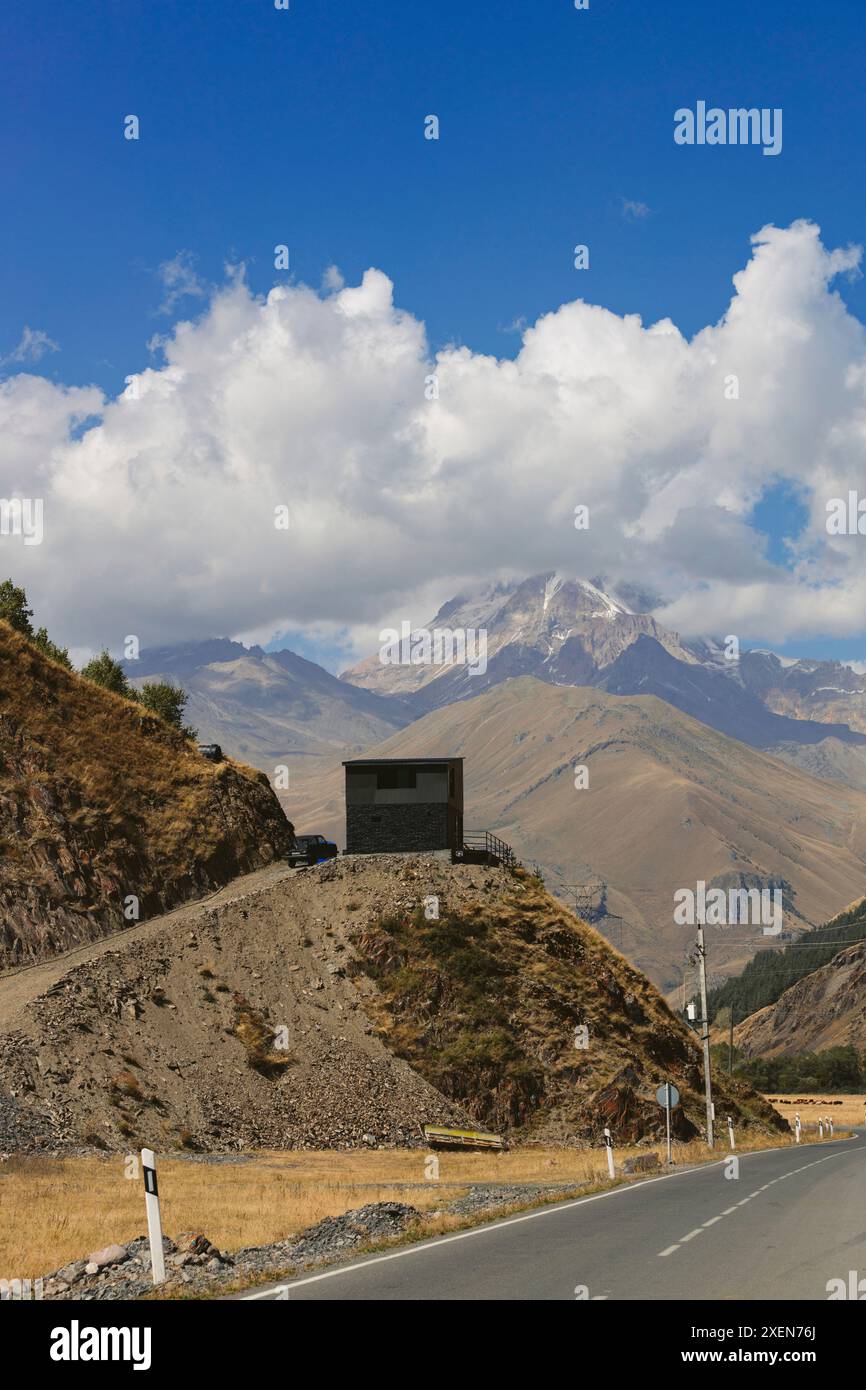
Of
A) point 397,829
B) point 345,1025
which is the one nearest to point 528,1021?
point 345,1025

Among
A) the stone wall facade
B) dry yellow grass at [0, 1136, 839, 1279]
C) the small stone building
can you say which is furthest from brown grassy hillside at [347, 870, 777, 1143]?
the small stone building

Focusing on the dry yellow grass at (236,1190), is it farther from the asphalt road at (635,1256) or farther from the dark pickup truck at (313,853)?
the dark pickup truck at (313,853)

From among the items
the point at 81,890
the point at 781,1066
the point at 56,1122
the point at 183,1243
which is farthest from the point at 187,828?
the point at 781,1066

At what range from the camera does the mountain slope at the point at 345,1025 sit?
47.2 metres

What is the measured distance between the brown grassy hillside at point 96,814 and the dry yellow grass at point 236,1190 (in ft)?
64.8

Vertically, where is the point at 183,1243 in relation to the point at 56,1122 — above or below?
above

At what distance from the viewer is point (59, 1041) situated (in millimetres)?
47312

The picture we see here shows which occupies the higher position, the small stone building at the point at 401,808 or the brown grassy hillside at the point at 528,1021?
the small stone building at the point at 401,808

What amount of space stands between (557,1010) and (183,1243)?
143 feet

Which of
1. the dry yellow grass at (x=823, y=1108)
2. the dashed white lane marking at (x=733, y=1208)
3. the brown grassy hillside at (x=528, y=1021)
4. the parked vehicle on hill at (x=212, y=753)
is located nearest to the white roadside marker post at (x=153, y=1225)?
the dashed white lane marking at (x=733, y=1208)

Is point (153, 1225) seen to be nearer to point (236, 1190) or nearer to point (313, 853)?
point (236, 1190)

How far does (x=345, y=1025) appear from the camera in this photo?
56625 mm
